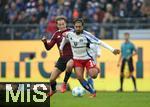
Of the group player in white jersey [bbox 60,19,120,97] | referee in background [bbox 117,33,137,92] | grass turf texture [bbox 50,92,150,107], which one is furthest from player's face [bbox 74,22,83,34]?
referee in background [bbox 117,33,137,92]

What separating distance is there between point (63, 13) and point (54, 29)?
3.71 ft

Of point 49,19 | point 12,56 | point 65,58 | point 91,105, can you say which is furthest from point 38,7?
point 91,105

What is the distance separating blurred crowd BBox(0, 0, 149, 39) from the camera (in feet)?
87.8

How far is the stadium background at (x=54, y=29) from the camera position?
25641 mm

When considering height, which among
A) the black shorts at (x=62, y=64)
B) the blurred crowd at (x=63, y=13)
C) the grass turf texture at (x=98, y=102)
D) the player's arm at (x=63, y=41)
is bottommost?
the grass turf texture at (x=98, y=102)

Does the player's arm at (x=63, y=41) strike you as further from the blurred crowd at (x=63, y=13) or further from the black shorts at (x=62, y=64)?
the blurred crowd at (x=63, y=13)

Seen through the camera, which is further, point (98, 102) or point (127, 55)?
point (127, 55)

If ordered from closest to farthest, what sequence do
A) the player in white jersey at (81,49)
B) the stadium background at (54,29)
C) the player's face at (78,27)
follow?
the player's face at (78,27), the player in white jersey at (81,49), the stadium background at (54,29)

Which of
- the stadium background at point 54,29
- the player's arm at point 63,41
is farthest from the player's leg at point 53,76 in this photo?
the stadium background at point 54,29

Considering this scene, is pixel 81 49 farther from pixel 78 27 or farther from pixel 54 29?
pixel 54 29

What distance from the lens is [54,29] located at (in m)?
26.8

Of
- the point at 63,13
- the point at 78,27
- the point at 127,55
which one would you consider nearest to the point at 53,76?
the point at 78,27

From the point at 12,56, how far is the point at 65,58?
336 inches

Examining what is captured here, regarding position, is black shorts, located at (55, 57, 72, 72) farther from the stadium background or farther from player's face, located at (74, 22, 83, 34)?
the stadium background
